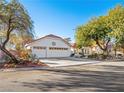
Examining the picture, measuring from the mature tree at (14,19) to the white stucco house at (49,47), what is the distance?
20.2 meters

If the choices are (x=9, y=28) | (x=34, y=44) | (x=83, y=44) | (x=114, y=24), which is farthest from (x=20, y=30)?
(x=83, y=44)

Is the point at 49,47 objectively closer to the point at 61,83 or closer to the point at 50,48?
the point at 50,48

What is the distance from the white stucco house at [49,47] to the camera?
46606 mm

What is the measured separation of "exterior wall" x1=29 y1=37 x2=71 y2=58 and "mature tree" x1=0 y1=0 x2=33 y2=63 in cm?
2049

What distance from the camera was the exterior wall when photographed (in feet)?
154

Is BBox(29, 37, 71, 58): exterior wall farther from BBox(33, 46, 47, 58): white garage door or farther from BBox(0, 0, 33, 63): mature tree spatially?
BBox(0, 0, 33, 63): mature tree

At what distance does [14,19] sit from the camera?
2453 centimetres

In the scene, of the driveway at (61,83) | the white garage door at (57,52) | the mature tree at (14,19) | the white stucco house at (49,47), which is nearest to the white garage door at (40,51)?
the white stucco house at (49,47)

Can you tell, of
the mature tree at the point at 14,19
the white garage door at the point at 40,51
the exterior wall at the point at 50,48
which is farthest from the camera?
the exterior wall at the point at 50,48

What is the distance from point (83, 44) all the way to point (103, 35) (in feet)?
17.6

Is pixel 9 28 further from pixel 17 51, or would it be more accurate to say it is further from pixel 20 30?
pixel 17 51

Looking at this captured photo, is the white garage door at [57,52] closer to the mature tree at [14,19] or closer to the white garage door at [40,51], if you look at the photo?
the white garage door at [40,51]

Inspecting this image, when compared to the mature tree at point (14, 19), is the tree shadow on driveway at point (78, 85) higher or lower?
lower

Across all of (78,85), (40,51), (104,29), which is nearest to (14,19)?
(78,85)
